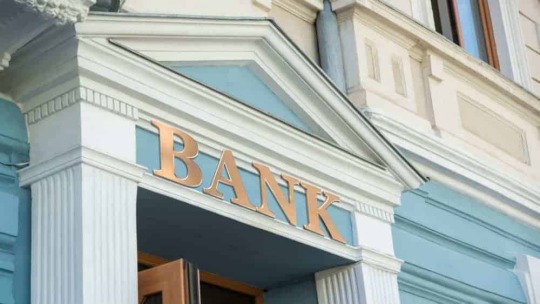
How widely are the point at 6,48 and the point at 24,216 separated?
2.54 ft

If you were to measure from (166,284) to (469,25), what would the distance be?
18.3ft

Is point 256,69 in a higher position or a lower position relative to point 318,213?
higher

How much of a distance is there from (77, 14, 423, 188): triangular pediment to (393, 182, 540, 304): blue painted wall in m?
0.45

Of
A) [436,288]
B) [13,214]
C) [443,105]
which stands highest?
[443,105]

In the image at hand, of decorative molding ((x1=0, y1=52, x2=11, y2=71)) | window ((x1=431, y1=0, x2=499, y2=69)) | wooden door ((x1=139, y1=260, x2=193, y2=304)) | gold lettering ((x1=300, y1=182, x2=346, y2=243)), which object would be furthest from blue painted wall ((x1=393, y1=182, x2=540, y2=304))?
decorative molding ((x1=0, y1=52, x2=11, y2=71))

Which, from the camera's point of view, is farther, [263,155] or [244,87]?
[244,87]

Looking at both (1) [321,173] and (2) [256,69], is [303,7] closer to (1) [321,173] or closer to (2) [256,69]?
(2) [256,69]

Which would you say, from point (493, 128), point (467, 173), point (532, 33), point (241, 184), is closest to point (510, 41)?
point (532, 33)

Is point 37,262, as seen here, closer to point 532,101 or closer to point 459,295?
point 459,295

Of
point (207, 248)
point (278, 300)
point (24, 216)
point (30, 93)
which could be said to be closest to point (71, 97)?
point (30, 93)

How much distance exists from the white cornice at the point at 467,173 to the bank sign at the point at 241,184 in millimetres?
1073

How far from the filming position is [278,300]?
7762mm

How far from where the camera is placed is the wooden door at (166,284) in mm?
5832

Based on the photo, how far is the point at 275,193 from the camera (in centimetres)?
697
